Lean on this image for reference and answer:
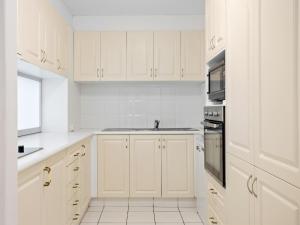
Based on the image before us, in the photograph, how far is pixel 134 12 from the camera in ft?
12.6

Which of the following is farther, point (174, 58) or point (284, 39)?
point (174, 58)

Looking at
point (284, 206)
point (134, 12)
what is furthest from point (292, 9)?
point (134, 12)

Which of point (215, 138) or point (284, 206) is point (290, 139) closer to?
point (284, 206)

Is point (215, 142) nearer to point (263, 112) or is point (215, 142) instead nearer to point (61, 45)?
point (263, 112)

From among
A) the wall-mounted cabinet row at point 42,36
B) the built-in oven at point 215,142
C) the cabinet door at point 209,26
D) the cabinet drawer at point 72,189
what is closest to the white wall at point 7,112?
the wall-mounted cabinet row at point 42,36

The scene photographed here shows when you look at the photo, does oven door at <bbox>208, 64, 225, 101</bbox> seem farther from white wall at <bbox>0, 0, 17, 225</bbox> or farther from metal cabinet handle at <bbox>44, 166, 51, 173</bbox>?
white wall at <bbox>0, 0, 17, 225</bbox>

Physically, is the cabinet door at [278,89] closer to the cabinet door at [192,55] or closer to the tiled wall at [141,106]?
the cabinet door at [192,55]

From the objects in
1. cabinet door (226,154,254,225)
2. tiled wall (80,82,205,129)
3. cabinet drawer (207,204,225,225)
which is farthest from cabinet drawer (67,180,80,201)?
tiled wall (80,82,205,129)

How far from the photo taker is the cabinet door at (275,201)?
3.43ft

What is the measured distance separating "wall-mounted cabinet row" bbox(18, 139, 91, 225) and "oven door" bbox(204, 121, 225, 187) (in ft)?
3.66

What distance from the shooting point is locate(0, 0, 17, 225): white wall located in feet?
3.03

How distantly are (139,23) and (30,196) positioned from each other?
9.37 ft

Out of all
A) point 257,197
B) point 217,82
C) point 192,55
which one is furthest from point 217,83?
point 192,55

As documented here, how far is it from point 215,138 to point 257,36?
963mm
